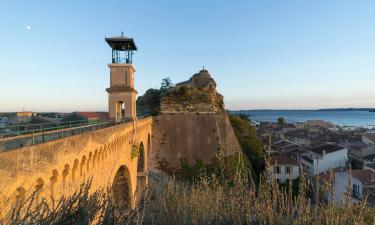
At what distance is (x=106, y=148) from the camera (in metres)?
11.1

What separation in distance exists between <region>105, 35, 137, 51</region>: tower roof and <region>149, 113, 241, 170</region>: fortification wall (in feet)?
40.4

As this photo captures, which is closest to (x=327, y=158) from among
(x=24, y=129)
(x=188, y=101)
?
(x=188, y=101)

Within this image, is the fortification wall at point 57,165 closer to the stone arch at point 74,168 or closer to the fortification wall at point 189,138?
the stone arch at point 74,168

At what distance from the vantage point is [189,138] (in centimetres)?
3316

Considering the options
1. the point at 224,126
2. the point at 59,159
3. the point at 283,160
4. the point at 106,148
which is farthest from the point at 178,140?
the point at 59,159

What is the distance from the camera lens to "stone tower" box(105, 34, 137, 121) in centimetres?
2256

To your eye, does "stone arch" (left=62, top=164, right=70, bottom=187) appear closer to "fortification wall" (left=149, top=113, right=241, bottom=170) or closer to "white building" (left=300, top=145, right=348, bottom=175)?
"fortification wall" (left=149, top=113, right=241, bottom=170)

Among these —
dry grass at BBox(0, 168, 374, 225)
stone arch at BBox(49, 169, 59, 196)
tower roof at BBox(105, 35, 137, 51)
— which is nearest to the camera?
Answer: dry grass at BBox(0, 168, 374, 225)

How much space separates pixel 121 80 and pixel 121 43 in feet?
9.14

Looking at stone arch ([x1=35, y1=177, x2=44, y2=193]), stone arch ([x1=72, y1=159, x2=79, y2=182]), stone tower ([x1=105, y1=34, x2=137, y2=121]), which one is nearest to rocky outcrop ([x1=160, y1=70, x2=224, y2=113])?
stone tower ([x1=105, y1=34, x2=137, y2=121])

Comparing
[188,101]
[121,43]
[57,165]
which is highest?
[121,43]

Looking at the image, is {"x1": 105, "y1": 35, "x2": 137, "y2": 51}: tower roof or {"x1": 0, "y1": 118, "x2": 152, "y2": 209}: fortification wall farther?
{"x1": 105, "y1": 35, "x2": 137, "y2": 51}: tower roof

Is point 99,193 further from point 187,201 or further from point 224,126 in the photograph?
point 224,126

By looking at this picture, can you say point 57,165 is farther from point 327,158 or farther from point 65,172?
point 327,158
